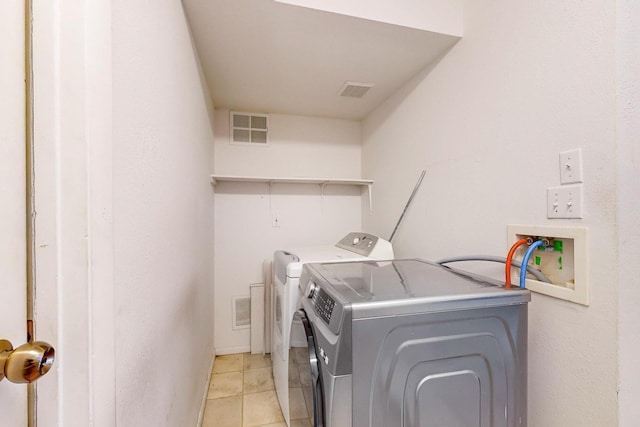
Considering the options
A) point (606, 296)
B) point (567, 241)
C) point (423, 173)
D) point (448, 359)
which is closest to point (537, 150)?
point (567, 241)

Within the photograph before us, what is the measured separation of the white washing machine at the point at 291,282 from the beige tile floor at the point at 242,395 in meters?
0.11

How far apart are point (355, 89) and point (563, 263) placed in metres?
1.77

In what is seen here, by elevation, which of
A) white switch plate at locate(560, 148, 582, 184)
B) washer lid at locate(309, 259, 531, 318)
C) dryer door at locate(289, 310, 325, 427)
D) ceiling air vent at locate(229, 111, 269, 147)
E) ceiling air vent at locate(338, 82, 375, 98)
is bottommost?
dryer door at locate(289, 310, 325, 427)

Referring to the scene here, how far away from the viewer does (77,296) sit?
0.52 metres

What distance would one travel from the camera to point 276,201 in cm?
259

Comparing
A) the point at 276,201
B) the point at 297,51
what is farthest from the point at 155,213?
the point at 276,201

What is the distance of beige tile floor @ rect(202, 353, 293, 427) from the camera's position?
1667 mm

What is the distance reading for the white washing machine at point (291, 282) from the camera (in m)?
1.48

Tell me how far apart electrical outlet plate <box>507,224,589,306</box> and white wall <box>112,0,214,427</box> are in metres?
1.41

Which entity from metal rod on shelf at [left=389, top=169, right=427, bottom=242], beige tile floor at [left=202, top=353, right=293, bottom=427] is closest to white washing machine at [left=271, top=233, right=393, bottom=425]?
beige tile floor at [left=202, top=353, right=293, bottom=427]

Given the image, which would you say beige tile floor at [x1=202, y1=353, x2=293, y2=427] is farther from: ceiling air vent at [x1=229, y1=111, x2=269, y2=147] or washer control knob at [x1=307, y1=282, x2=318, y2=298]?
ceiling air vent at [x1=229, y1=111, x2=269, y2=147]

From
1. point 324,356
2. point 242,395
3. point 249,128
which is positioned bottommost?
point 242,395

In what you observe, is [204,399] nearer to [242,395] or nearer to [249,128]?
[242,395]

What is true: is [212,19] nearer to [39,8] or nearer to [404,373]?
[39,8]
